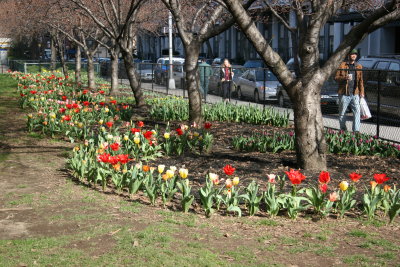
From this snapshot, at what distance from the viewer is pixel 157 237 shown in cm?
569

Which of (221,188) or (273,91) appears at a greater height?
(273,91)

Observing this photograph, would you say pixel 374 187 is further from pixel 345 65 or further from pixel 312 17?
pixel 345 65

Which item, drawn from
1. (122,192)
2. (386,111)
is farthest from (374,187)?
(386,111)

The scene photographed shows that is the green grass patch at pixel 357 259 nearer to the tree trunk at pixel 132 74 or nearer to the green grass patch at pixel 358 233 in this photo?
the green grass patch at pixel 358 233

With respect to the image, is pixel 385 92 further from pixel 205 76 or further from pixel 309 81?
pixel 205 76

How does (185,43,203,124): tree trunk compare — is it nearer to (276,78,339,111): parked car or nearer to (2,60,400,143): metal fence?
(2,60,400,143): metal fence

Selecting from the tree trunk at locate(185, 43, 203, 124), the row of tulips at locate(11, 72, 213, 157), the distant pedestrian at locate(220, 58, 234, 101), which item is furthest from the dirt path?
the distant pedestrian at locate(220, 58, 234, 101)

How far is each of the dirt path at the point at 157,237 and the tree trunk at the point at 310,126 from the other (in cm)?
212

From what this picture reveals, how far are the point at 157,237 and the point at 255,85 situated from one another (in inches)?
686

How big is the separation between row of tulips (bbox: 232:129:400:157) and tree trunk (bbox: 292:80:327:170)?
143 cm

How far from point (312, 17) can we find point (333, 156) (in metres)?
2.31

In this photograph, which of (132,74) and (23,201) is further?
(132,74)

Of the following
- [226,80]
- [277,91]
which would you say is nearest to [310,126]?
[226,80]

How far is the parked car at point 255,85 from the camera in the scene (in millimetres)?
22044
